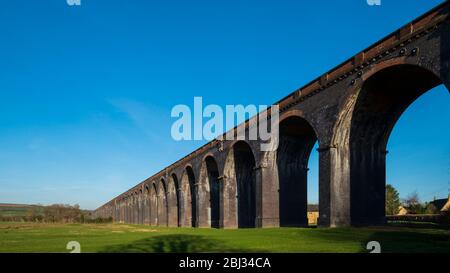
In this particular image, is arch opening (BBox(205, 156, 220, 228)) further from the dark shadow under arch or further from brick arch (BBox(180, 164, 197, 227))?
brick arch (BBox(180, 164, 197, 227))

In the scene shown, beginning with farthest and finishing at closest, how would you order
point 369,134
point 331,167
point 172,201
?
point 172,201 < point 369,134 < point 331,167

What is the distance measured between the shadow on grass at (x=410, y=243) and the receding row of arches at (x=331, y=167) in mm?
4469

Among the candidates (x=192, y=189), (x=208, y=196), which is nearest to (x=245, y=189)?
(x=208, y=196)

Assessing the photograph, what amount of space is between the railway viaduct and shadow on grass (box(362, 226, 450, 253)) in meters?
4.56

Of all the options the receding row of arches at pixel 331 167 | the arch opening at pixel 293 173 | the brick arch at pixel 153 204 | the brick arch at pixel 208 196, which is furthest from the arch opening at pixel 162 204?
the arch opening at pixel 293 173

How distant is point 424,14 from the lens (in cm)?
1419

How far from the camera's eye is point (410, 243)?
11617 mm

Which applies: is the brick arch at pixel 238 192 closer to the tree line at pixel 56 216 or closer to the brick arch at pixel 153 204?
the brick arch at pixel 153 204

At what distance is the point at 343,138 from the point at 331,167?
1.64 meters

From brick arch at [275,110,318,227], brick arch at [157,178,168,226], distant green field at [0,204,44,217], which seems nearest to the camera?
brick arch at [275,110,318,227]

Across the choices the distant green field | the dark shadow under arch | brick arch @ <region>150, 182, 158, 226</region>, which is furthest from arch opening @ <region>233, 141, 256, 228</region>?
the distant green field

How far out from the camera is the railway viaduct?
48.7 feet

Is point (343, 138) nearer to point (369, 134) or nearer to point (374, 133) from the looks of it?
point (369, 134)

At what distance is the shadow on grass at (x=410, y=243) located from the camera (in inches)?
393
